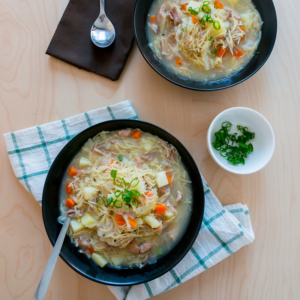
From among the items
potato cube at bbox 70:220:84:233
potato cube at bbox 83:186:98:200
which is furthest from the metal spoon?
potato cube at bbox 70:220:84:233

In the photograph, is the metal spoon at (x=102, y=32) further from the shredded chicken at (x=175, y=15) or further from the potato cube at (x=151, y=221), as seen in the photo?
the potato cube at (x=151, y=221)

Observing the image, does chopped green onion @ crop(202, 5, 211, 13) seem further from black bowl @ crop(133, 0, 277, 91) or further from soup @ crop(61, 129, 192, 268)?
soup @ crop(61, 129, 192, 268)

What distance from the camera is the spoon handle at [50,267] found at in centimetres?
197

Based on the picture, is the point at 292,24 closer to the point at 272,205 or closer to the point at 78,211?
the point at 272,205

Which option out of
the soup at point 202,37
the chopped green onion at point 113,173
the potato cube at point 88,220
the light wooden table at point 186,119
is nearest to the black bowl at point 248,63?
the soup at point 202,37

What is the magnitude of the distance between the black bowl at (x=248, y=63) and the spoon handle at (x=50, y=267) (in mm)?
1489

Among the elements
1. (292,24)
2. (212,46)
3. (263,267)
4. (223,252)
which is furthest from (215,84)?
(263,267)

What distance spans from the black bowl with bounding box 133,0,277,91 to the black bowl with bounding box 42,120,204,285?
54 centimetres

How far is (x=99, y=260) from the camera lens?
2.29 m

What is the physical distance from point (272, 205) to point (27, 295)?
2.35 m

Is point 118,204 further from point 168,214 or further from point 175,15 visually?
point 175,15

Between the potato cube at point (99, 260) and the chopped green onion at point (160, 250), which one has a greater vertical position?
the chopped green onion at point (160, 250)

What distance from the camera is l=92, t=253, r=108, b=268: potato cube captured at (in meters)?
2.29

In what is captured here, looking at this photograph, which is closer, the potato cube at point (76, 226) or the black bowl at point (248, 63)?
the potato cube at point (76, 226)
